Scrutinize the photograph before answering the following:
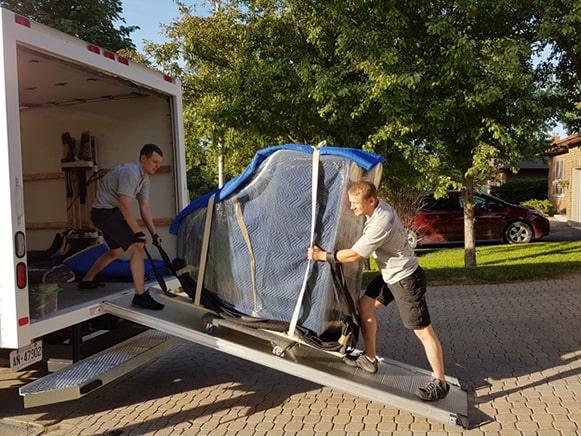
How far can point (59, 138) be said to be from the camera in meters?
7.45

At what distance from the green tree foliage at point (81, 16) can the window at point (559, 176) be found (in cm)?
1853

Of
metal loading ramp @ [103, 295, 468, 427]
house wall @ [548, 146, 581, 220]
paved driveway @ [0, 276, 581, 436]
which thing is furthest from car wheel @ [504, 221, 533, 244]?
metal loading ramp @ [103, 295, 468, 427]

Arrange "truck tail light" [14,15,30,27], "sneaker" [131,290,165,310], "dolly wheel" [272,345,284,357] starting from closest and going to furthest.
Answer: "truck tail light" [14,15,30,27], "dolly wheel" [272,345,284,357], "sneaker" [131,290,165,310]

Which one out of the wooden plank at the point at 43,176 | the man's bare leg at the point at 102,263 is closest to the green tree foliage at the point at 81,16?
the wooden plank at the point at 43,176

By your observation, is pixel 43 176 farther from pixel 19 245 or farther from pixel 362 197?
pixel 362 197

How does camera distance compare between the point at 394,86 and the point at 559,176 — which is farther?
the point at 559,176

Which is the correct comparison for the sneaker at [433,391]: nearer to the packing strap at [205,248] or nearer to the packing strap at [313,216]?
the packing strap at [313,216]

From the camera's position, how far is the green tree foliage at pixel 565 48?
28.7ft

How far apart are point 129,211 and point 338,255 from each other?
2.03 metres

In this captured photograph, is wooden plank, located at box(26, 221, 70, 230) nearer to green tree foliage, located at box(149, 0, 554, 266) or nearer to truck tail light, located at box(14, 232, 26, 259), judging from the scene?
green tree foliage, located at box(149, 0, 554, 266)

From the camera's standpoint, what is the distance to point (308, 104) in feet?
32.1

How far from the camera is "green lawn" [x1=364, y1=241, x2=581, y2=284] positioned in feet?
33.0

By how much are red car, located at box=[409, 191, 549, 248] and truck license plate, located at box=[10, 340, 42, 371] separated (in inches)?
490

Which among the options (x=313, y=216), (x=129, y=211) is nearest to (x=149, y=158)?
(x=129, y=211)
